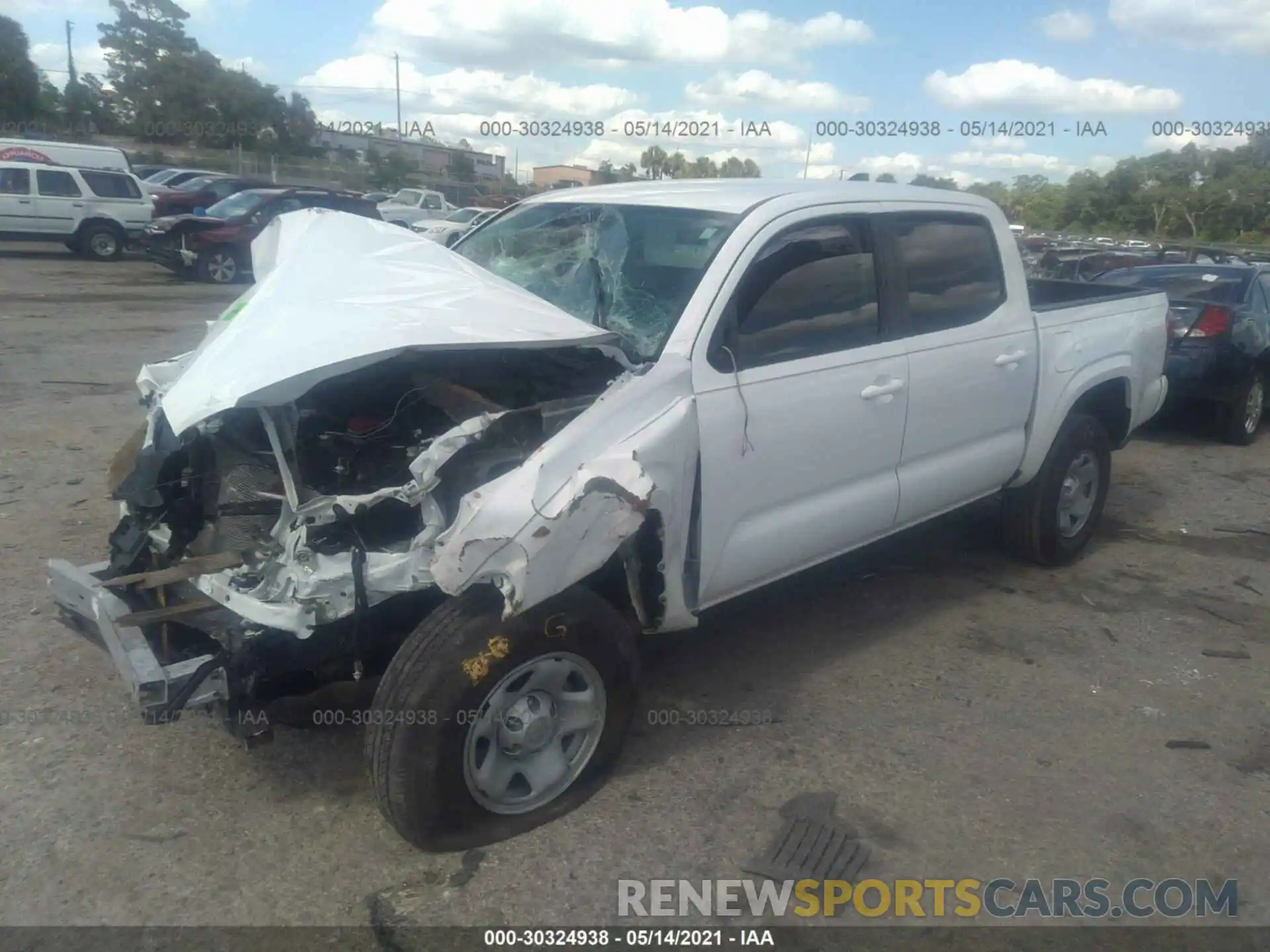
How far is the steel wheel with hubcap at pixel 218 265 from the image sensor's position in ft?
57.0

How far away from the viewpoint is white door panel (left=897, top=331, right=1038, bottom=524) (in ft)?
13.8

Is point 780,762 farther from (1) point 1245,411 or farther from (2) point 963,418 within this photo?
(1) point 1245,411

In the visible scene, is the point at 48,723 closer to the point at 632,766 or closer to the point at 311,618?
the point at 311,618

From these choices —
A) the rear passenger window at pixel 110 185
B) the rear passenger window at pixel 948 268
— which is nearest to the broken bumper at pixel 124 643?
the rear passenger window at pixel 948 268

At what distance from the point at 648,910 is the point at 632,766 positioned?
2.23 feet

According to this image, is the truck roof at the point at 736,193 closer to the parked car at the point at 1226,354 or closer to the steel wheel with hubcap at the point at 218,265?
the parked car at the point at 1226,354

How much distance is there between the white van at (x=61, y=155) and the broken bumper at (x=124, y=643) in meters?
19.7

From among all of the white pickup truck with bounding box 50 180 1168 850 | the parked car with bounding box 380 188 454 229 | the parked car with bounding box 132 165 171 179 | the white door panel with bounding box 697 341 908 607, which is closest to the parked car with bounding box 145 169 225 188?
the parked car with bounding box 132 165 171 179

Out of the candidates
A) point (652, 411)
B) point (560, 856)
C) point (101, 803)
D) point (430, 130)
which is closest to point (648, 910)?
point (560, 856)

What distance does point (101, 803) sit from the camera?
3215mm

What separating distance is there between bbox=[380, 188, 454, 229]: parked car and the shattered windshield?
21.7 meters

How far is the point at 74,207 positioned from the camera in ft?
63.4

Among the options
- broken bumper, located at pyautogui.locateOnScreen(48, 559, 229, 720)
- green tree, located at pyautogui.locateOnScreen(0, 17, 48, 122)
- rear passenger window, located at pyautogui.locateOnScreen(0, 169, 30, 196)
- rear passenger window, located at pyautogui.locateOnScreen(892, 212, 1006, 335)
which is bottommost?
broken bumper, located at pyautogui.locateOnScreen(48, 559, 229, 720)

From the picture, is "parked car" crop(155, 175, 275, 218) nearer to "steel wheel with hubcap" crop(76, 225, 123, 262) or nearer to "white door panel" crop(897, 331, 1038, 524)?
"steel wheel with hubcap" crop(76, 225, 123, 262)
